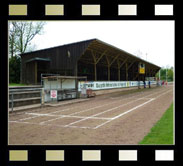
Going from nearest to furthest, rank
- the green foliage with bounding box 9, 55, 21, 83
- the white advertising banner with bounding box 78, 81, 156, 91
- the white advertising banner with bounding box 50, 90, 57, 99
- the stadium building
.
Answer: the white advertising banner with bounding box 50, 90, 57, 99 < the stadium building < the white advertising banner with bounding box 78, 81, 156, 91 < the green foliage with bounding box 9, 55, 21, 83

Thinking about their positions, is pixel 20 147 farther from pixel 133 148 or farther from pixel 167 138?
pixel 167 138

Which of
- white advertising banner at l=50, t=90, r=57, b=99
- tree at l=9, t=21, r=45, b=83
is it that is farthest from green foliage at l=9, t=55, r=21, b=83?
white advertising banner at l=50, t=90, r=57, b=99

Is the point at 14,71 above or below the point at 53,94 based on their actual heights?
above

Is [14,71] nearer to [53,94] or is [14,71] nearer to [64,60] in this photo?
[64,60]

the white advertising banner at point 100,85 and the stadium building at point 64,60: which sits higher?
the stadium building at point 64,60

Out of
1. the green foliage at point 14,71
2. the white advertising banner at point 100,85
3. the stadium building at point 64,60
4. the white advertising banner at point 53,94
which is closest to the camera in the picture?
the white advertising banner at point 53,94

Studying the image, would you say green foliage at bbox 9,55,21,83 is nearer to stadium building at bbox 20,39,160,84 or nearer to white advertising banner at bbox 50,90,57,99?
stadium building at bbox 20,39,160,84

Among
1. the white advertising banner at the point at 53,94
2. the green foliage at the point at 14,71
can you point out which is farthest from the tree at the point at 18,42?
the white advertising banner at the point at 53,94

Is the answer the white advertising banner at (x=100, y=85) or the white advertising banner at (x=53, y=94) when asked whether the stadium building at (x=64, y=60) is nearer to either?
the white advertising banner at (x=100, y=85)

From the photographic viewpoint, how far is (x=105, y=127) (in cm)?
823

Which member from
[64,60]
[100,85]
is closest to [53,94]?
[64,60]

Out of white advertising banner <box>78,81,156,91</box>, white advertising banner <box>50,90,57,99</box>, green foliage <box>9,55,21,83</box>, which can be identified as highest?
green foliage <box>9,55,21,83</box>

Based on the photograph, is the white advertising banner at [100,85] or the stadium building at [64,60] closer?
the stadium building at [64,60]

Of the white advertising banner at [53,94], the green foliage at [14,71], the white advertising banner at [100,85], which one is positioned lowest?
the white advertising banner at [53,94]
